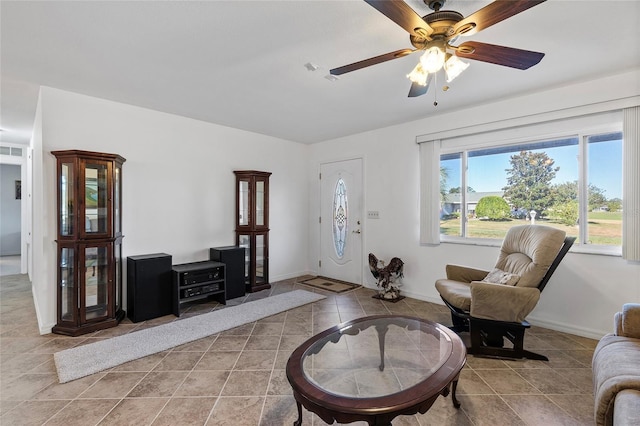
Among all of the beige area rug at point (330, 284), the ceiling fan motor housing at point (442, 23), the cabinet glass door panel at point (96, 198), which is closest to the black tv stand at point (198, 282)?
the cabinet glass door panel at point (96, 198)

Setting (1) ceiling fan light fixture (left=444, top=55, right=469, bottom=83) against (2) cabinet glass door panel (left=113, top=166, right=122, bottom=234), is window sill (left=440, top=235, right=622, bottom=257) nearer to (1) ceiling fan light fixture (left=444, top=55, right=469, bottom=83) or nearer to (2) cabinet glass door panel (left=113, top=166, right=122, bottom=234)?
(1) ceiling fan light fixture (left=444, top=55, right=469, bottom=83)

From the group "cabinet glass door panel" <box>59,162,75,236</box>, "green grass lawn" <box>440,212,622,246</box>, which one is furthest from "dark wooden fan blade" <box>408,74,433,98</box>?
"cabinet glass door panel" <box>59,162,75,236</box>

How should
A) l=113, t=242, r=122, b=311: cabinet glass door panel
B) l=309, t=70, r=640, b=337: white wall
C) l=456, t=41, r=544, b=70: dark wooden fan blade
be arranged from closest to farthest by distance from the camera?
l=456, t=41, r=544, b=70: dark wooden fan blade → l=309, t=70, r=640, b=337: white wall → l=113, t=242, r=122, b=311: cabinet glass door panel

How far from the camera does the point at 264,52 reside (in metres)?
2.29

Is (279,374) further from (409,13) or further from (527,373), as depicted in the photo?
(409,13)

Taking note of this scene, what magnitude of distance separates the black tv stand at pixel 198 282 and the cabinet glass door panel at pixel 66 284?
3.07 ft

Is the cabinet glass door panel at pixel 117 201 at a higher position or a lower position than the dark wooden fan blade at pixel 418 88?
lower

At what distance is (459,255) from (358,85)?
243 cm

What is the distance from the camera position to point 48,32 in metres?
Answer: 2.04

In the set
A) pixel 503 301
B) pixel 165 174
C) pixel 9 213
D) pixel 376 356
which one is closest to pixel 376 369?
pixel 376 356

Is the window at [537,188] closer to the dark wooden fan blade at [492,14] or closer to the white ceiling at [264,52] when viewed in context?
the white ceiling at [264,52]

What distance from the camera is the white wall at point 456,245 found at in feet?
9.00

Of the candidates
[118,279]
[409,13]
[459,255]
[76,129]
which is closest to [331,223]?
[459,255]

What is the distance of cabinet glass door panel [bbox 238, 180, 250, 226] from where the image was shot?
4484mm
